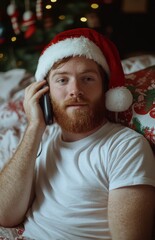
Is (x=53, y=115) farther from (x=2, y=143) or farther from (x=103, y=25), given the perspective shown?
(x=103, y=25)

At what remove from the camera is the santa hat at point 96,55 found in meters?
1.23

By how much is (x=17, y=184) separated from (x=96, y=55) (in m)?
0.52

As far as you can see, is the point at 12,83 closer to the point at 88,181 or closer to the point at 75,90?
the point at 75,90

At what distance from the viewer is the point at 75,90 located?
1.19 m

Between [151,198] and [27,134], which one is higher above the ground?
[27,134]

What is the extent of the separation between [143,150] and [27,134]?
0.42 m

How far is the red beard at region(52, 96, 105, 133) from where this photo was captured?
47.0 inches

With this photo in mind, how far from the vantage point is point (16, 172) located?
1234 mm

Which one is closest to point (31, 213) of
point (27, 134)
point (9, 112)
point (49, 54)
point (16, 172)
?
point (16, 172)

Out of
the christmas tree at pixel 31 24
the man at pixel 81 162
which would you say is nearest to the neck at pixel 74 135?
the man at pixel 81 162

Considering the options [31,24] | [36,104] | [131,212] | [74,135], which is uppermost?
[31,24]

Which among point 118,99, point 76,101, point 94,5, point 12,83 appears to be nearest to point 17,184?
point 76,101

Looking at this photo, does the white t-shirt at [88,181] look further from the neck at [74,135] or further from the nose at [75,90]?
the nose at [75,90]

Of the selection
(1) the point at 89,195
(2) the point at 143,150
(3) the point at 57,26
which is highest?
(3) the point at 57,26
